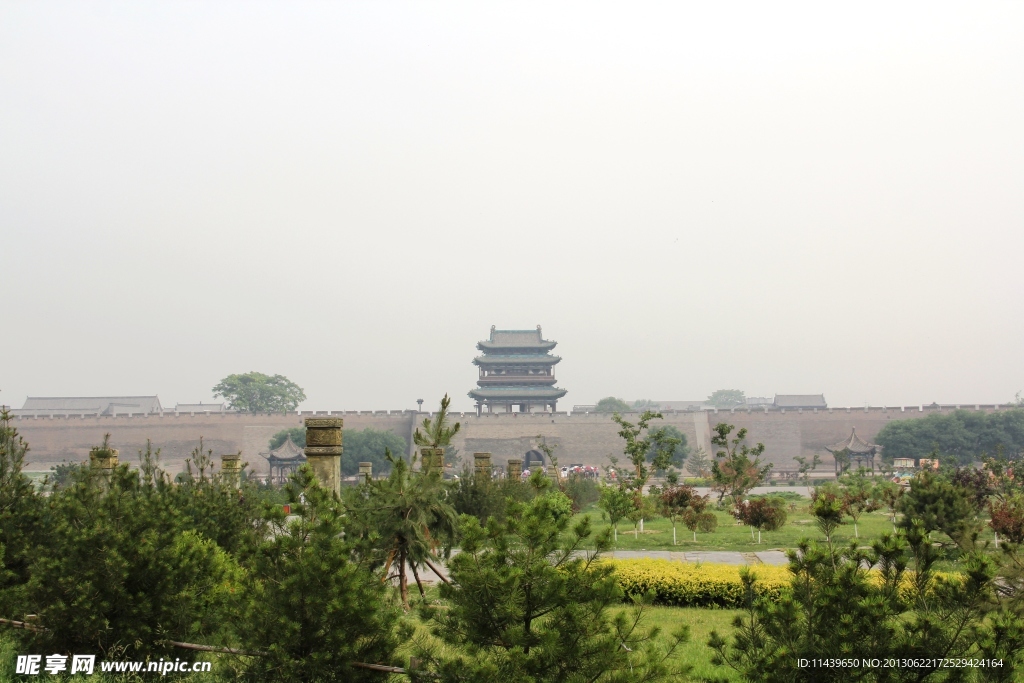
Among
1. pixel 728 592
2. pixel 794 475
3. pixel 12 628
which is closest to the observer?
pixel 12 628

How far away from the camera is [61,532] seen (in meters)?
4.12

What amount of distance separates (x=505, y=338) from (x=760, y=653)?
49175 mm

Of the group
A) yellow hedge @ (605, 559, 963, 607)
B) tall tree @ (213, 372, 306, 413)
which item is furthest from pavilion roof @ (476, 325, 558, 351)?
yellow hedge @ (605, 559, 963, 607)

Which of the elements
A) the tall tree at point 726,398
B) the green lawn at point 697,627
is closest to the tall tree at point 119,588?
the green lawn at point 697,627

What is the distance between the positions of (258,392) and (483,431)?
1796 centimetres

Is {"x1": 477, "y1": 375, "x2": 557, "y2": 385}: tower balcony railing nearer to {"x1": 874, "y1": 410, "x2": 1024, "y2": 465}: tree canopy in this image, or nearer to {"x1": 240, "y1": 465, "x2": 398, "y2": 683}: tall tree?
{"x1": 874, "y1": 410, "x2": 1024, "y2": 465}: tree canopy

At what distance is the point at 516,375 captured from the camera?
50.9m

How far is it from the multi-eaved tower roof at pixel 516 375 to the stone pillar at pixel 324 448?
4350 centimetres

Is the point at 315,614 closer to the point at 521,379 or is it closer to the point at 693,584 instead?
the point at 693,584

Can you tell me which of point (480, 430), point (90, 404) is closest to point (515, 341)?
point (480, 430)

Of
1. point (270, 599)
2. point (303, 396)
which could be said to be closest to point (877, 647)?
point (270, 599)

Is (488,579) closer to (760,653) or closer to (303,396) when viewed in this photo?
(760,653)

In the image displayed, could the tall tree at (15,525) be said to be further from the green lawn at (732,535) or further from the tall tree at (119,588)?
the green lawn at (732,535)

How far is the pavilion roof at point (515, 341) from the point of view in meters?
50.7
